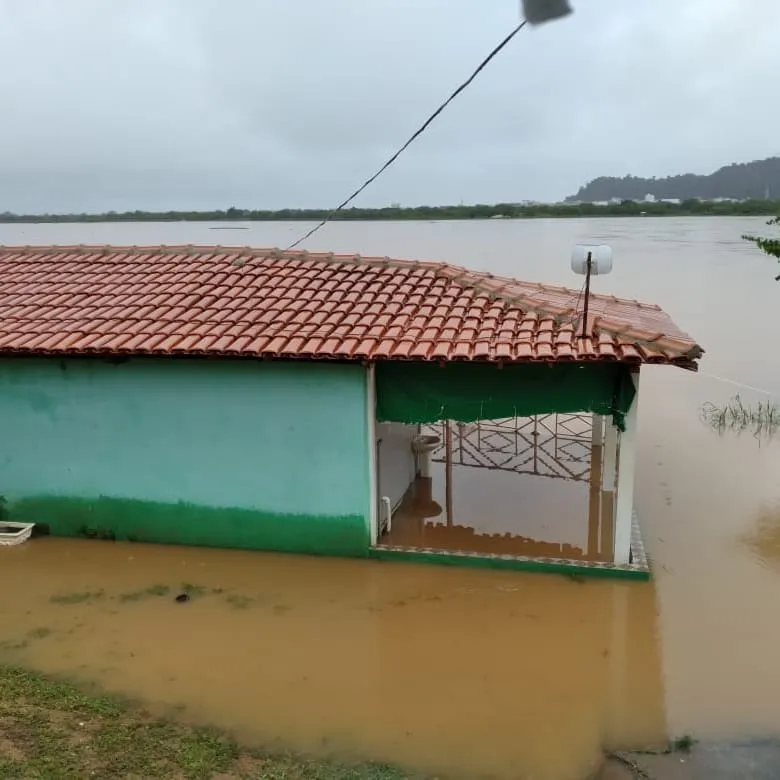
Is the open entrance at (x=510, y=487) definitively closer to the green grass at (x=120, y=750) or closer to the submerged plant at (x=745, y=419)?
the green grass at (x=120, y=750)

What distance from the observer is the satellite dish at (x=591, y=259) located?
7.46 meters

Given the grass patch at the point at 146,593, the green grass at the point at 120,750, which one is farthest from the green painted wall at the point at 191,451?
the green grass at the point at 120,750

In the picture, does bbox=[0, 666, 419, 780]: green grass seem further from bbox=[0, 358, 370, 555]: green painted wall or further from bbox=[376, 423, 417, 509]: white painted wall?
bbox=[376, 423, 417, 509]: white painted wall

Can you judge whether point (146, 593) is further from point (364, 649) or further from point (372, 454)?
point (372, 454)

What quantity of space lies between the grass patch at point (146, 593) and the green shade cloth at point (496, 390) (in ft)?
9.38

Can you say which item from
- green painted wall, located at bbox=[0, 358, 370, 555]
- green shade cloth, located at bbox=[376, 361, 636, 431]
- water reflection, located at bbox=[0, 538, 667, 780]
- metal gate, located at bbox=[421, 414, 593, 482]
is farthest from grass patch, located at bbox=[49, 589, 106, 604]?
metal gate, located at bbox=[421, 414, 593, 482]

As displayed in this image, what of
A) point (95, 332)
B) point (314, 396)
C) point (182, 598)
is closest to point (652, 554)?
point (314, 396)

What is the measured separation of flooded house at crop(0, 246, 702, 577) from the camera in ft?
25.4

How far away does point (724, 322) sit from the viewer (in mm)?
25609

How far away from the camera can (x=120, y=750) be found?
514cm

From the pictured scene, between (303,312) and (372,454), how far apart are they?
185cm

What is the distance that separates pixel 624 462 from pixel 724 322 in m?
20.3

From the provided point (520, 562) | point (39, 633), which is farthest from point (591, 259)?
point (39, 633)

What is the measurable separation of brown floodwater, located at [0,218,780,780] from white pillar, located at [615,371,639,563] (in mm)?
510
